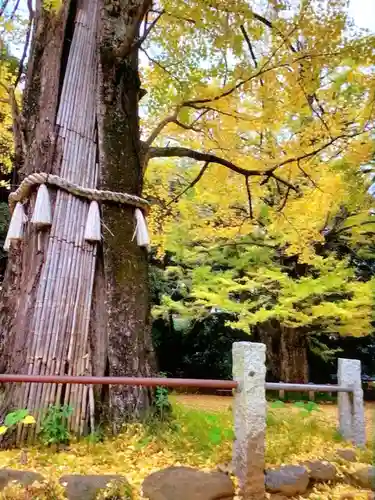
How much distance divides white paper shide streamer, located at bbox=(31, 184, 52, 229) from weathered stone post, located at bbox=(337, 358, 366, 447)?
280 centimetres

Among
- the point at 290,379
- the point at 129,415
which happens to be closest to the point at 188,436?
the point at 129,415

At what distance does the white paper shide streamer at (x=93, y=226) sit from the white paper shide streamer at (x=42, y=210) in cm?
31

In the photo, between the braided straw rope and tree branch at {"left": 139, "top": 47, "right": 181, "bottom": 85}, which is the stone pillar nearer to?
the braided straw rope

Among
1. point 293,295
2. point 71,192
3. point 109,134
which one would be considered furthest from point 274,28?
point 293,295

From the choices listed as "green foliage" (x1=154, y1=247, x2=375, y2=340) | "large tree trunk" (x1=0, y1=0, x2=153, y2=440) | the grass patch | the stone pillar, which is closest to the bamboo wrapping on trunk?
"large tree trunk" (x1=0, y1=0, x2=153, y2=440)

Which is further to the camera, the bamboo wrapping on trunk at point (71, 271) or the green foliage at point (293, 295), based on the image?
the green foliage at point (293, 295)

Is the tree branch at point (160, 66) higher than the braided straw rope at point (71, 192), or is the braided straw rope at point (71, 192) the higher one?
the tree branch at point (160, 66)

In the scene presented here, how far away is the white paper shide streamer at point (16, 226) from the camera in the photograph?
139 inches

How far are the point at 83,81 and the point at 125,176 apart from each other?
106 cm

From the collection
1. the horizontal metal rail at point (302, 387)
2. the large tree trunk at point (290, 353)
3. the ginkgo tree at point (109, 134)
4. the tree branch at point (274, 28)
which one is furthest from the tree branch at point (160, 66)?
the large tree trunk at point (290, 353)

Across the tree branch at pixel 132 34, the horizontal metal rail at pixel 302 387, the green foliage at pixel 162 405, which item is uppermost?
the tree branch at pixel 132 34

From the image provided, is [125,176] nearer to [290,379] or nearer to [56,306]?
[56,306]

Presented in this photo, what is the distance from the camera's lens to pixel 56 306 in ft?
10.6

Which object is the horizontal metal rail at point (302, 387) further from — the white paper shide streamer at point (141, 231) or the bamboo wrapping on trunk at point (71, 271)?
the white paper shide streamer at point (141, 231)
